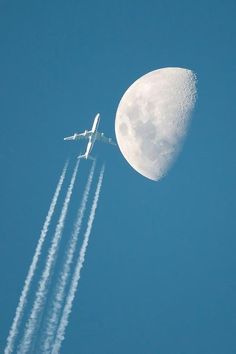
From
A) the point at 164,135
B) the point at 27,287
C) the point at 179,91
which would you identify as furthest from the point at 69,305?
the point at 179,91

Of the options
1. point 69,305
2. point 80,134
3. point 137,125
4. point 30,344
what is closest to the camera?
point 30,344

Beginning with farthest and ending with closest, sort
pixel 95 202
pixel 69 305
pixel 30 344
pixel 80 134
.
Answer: pixel 80 134
pixel 95 202
pixel 69 305
pixel 30 344

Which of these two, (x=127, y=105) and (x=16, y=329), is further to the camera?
(x=127, y=105)

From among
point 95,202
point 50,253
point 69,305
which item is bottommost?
point 69,305

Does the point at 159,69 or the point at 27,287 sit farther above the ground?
the point at 159,69

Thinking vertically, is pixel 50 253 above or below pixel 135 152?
below

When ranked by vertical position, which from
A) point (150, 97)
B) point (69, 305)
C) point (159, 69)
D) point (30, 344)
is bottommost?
point (30, 344)

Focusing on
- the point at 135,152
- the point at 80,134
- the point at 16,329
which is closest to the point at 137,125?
the point at 135,152

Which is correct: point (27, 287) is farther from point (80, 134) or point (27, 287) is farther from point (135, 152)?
point (80, 134)

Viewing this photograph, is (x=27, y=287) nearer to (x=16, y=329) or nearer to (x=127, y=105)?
(x=16, y=329)
